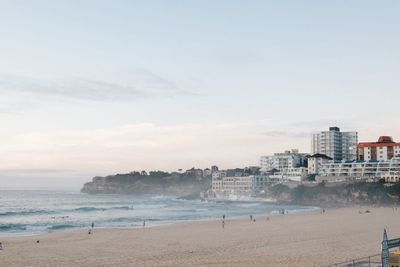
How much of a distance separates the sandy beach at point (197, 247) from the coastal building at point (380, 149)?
396 feet

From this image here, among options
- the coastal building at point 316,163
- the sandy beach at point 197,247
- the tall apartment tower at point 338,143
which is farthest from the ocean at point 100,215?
the tall apartment tower at point 338,143

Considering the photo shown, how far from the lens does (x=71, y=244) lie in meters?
37.7

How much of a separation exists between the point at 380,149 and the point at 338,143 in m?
32.5

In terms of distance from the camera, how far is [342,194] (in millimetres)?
123250

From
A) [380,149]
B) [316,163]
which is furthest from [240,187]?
[380,149]

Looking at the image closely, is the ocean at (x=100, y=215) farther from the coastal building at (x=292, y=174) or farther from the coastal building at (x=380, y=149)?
the coastal building at (x=380, y=149)

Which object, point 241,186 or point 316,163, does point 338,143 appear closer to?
point 316,163

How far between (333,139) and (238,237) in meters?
161

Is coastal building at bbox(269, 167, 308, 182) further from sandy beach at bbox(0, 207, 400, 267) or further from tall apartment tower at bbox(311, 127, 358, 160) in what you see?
sandy beach at bbox(0, 207, 400, 267)

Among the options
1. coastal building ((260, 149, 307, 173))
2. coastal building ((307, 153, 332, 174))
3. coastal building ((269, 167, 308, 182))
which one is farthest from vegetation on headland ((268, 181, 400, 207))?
coastal building ((260, 149, 307, 173))

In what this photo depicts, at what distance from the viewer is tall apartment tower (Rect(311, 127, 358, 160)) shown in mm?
192337

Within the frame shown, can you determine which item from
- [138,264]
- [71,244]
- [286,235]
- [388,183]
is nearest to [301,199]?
[388,183]

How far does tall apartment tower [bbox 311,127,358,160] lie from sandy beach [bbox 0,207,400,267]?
488 feet

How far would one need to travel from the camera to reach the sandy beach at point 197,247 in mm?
27984
